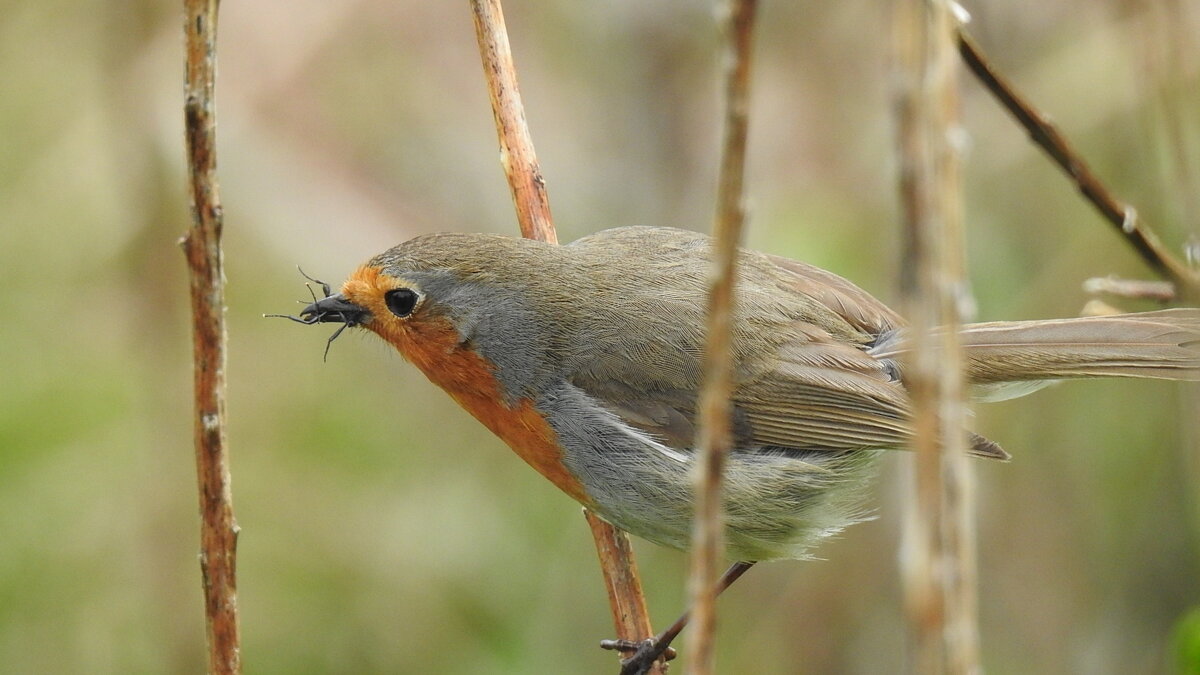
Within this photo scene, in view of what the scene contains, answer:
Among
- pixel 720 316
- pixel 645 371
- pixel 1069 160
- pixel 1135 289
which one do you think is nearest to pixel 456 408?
pixel 645 371

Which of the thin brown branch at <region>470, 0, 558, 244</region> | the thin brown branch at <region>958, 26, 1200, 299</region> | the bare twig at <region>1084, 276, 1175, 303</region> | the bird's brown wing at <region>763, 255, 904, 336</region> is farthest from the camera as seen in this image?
the bird's brown wing at <region>763, 255, 904, 336</region>

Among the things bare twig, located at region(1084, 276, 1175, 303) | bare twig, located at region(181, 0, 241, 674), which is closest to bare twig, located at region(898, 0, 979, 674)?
bare twig, located at region(181, 0, 241, 674)

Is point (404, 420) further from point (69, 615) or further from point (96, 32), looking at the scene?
point (96, 32)

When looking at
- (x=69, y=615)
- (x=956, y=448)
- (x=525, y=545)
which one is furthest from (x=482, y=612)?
(x=956, y=448)

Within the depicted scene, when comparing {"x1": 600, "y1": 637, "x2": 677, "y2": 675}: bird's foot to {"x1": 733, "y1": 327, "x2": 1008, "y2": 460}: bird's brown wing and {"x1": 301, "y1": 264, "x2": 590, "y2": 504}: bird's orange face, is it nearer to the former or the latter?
{"x1": 301, "y1": 264, "x2": 590, "y2": 504}: bird's orange face

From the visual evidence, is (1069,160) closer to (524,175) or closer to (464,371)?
(524,175)
